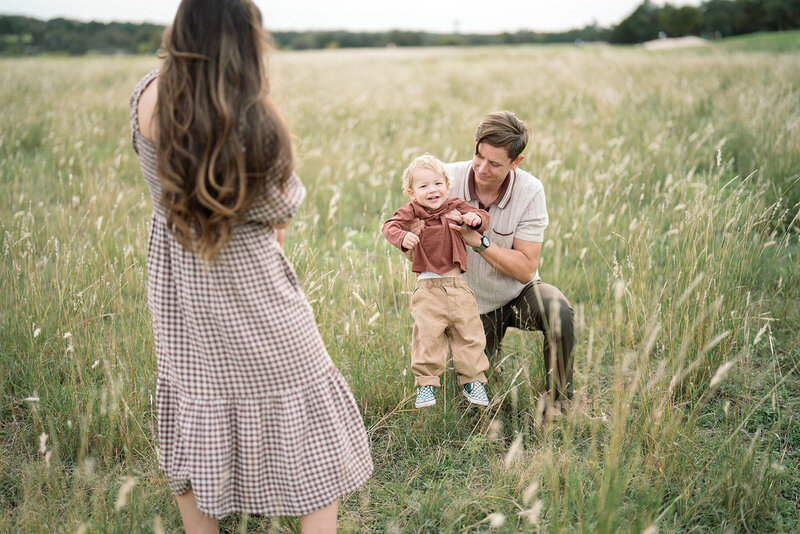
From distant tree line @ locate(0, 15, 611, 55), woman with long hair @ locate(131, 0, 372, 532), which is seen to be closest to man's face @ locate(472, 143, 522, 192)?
woman with long hair @ locate(131, 0, 372, 532)

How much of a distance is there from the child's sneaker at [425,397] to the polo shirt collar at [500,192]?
3.23ft

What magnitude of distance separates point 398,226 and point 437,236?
0.19m

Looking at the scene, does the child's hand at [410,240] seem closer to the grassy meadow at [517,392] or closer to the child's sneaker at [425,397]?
the grassy meadow at [517,392]

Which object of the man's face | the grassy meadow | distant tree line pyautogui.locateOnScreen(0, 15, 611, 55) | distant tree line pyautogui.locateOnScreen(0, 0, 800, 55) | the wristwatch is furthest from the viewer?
distant tree line pyautogui.locateOnScreen(0, 0, 800, 55)

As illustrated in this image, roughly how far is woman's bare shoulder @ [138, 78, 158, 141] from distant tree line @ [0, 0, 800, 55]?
3478 centimetres

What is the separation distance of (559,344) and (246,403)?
5.31 feet

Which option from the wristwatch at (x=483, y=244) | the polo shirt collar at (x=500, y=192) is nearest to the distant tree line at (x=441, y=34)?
the polo shirt collar at (x=500, y=192)

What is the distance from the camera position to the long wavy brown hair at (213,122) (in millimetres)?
1537

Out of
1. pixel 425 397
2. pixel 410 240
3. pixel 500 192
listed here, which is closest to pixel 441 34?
pixel 500 192

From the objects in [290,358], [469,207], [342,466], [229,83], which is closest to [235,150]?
[229,83]

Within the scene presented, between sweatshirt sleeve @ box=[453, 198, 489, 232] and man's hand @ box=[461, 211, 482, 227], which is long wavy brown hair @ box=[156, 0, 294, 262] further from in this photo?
sweatshirt sleeve @ box=[453, 198, 489, 232]

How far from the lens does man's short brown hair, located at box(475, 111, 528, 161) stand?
8.93 ft

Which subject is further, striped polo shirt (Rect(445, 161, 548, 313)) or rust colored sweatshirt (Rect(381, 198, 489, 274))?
striped polo shirt (Rect(445, 161, 548, 313))

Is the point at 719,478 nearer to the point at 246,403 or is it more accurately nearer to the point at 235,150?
the point at 246,403
